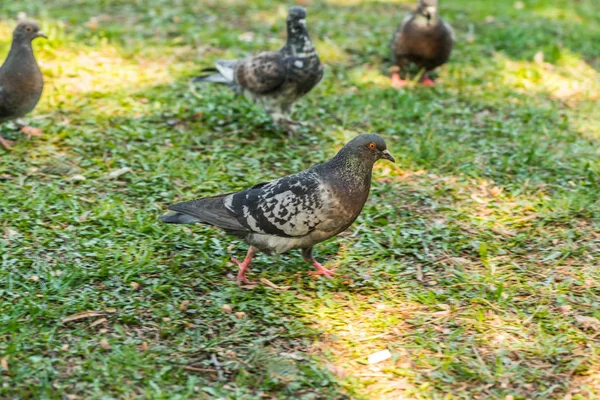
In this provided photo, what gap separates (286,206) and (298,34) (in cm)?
239

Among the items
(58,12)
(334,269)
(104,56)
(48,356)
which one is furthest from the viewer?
(58,12)

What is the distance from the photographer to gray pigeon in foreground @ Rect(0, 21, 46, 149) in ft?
19.2

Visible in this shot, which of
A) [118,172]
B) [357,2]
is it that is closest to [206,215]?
[118,172]

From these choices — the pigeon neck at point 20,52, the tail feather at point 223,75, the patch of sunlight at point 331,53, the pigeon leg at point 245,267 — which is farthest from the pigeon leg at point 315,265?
the patch of sunlight at point 331,53

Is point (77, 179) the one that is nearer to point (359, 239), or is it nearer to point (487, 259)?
point (359, 239)

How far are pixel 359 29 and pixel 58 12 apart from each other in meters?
3.88

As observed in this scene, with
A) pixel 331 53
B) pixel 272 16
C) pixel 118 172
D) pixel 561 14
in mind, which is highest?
pixel 561 14

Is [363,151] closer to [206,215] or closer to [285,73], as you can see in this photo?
[206,215]

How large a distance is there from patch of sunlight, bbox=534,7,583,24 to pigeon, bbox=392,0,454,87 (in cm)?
340

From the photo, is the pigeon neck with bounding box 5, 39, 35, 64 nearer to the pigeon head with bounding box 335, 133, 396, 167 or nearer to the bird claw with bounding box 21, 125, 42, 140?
the bird claw with bounding box 21, 125, 42, 140

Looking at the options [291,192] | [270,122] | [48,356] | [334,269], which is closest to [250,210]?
[291,192]

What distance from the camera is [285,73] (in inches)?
249

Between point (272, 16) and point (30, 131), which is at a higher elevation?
point (272, 16)

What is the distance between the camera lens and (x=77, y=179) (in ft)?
18.9
